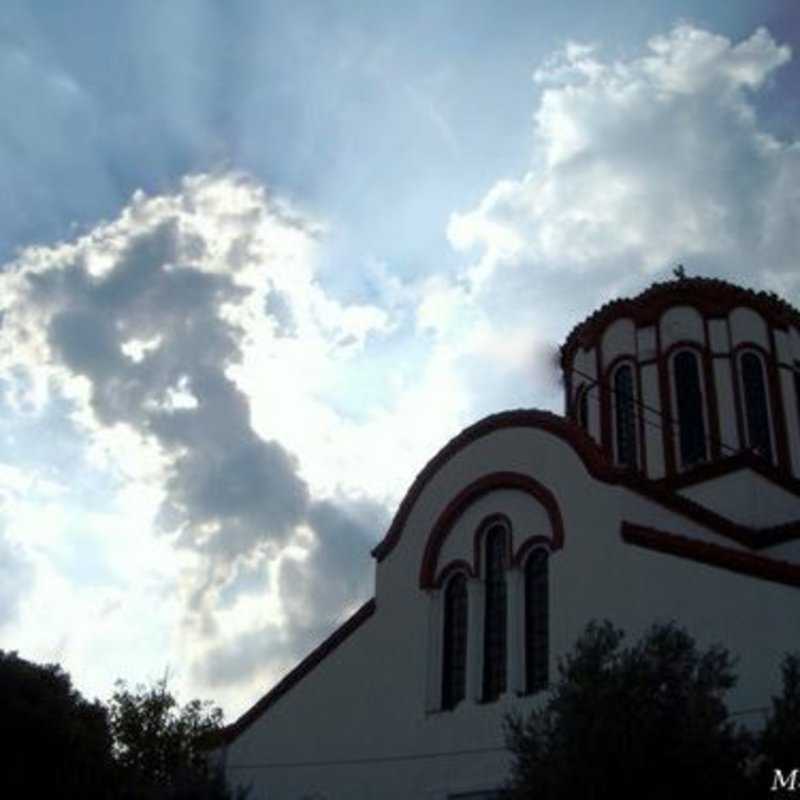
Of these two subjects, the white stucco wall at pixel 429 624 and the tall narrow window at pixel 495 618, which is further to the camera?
the tall narrow window at pixel 495 618

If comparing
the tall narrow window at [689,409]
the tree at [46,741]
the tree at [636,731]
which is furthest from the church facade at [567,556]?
the tree at [46,741]

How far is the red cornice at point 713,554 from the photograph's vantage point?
1534 centimetres

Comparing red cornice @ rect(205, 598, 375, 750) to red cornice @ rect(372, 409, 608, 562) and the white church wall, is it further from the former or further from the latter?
the white church wall

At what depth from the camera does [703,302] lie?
23781mm

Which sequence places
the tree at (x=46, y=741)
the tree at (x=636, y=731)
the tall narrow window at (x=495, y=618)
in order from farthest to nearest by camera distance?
1. the tall narrow window at (x=495, y=618)
2. the tree at (x=46, y=741)
3. the tree at (x=636, y=731)

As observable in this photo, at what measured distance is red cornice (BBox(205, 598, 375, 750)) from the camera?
21688 mm

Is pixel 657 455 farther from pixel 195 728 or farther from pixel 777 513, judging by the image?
pixel 195 728

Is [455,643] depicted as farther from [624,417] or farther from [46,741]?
[46,741]

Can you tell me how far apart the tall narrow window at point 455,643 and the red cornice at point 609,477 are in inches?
21.2

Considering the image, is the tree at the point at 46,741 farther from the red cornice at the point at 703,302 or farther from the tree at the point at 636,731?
the red cornice at the point at 703,302

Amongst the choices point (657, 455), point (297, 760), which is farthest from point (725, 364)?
point (297, 760)

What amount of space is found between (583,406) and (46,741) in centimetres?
1280

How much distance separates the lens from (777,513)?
824 inches

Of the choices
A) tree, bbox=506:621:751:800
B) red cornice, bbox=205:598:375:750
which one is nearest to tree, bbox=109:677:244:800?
red cornice, bbox=205:598:375:750
